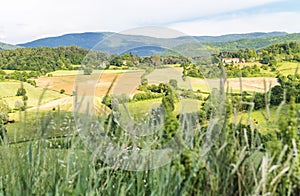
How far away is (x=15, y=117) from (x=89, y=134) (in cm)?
861

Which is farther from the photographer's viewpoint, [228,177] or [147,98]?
[147,98]

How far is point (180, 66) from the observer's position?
3104mm

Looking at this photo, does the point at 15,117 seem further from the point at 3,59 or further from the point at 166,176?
the point at 166,176

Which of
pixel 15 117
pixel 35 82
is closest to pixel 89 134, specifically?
pixel 15 117

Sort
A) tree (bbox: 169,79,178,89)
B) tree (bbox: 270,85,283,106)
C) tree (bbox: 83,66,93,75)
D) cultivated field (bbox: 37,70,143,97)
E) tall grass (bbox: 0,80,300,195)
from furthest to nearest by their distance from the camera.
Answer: tree (bbox: 270,85,283,106) → tree (bbox: 83,66,93,75) → cultivated field (bbox: 37,70,143,97) → tree (bbox: 169,79,178,89) → tall grass (bbox: 0,80,300,195)

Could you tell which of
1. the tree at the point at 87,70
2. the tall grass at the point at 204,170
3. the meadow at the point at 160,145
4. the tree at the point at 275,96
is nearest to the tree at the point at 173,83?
the meadow at the point at 160,145

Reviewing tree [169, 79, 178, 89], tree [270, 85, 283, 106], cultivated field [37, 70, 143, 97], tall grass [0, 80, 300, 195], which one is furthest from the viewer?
tree [270, 85, 283, 106]

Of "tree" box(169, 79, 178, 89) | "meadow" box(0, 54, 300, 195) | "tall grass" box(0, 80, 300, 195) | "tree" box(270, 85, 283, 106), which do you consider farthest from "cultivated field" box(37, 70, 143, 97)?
"tree" box(270, 85, 283, 106)

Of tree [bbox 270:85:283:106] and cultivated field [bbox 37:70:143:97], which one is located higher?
cultivated field [bbox 37:70:143:97]

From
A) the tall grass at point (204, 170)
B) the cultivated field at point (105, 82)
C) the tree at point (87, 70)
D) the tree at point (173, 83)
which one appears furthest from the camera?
the tree at point (87, 70)

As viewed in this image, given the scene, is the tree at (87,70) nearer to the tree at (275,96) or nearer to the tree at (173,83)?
the tree at (173,83)

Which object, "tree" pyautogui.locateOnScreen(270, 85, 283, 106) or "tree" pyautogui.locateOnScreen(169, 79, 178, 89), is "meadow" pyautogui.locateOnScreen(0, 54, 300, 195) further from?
"tree" pyautogui.locateOnScreen(270, 85, 283, 106)

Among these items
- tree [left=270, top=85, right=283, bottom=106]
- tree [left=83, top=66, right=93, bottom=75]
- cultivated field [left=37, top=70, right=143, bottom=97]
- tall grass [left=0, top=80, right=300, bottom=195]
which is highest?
tree [left=83, top=66, right=93, bottom=75]

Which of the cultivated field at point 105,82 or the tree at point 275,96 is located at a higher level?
the cultivated field at point 105,82
